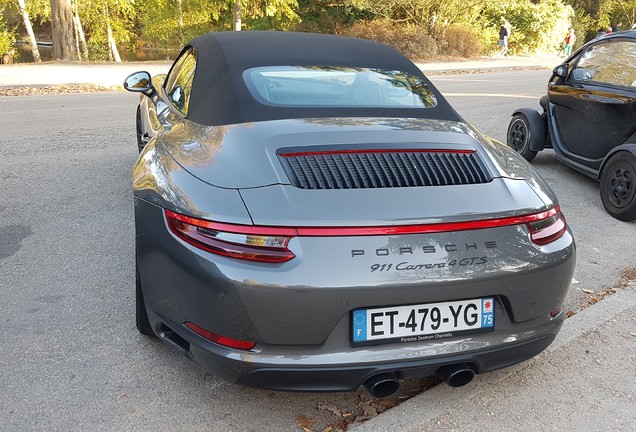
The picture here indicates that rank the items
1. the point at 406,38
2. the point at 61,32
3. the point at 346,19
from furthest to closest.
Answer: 1. the point at 346,19
2. the point at 406,38
3. the point at 61,32

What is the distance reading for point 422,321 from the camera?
227cm

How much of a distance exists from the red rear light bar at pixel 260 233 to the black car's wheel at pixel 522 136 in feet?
15.6

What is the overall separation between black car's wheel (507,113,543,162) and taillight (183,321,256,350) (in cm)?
536

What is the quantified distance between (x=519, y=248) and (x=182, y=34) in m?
38.2

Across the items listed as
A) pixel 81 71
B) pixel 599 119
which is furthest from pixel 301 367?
pixel 81 71

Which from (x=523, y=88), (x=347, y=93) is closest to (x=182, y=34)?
(x=523, y=88)

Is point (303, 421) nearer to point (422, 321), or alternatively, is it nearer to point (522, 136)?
point (422, 321)

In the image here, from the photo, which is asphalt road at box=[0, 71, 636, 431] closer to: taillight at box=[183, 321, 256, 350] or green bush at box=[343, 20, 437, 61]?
taillight at box=[183, 321, 256, 350]

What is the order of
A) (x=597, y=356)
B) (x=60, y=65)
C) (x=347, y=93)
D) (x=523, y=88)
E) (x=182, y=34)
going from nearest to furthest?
(x=597, y=356) < (x=347, y=93) < (x=523, y=88) < (x=60, y=65) < (x=182, y=34)

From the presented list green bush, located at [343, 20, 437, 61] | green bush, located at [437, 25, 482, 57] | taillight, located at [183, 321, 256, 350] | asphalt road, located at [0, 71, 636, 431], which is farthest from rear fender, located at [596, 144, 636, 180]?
green bush, located at [437, 25, 482, 57]

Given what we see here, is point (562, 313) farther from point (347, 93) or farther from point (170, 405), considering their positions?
point (170, 405)

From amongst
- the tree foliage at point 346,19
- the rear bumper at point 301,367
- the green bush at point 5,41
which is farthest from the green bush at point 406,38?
the rear bumper at point 301,367

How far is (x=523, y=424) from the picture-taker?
2.52 metres

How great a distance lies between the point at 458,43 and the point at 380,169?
29.0m
